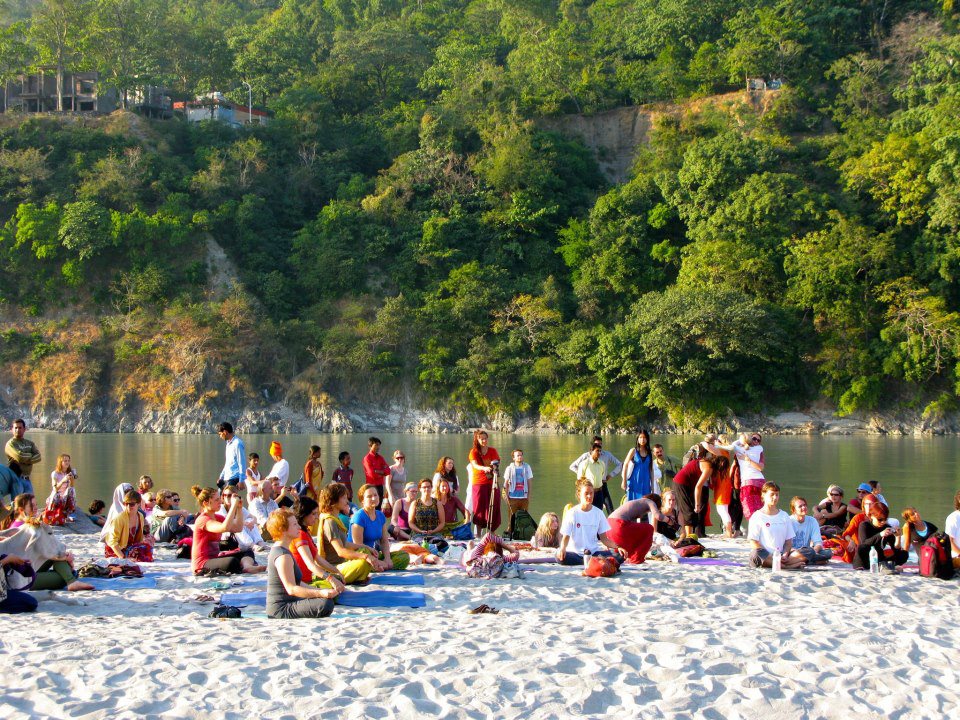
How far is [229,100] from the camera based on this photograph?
183ft

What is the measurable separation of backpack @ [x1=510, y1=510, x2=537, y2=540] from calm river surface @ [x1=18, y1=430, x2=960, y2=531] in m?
3.11

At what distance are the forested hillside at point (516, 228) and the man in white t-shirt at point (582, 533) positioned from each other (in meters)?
27.8

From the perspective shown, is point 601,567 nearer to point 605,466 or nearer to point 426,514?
point 426,514

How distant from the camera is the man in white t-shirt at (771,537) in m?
10.3

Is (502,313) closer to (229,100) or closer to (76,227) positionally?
(76,227)

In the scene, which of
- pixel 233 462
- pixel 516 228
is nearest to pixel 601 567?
pixel 233 462

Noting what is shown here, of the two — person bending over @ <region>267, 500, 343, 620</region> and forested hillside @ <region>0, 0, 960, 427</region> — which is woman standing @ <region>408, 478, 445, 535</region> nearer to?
person bending over @ <region>267, 500, 343, 620</region>

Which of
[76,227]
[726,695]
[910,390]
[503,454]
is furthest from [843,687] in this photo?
[76,227]

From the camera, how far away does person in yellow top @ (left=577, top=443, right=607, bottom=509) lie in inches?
519

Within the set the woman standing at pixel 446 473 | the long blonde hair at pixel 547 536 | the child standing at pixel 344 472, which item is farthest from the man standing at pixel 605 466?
the child standing at pixel 344 472

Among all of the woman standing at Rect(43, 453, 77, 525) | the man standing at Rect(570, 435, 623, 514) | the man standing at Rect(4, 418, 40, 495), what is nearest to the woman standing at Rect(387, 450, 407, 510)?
the man standing at Rect(570, 435, 623, 514)

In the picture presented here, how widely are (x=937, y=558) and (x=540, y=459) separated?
1682 cm

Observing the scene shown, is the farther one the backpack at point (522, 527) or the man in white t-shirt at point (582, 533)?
the backpack at point (522, 527)

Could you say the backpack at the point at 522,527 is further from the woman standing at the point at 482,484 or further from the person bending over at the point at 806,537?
the person bending over at the point at 806,537
